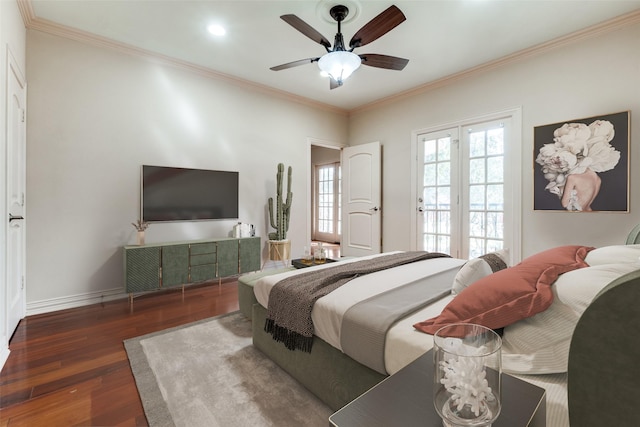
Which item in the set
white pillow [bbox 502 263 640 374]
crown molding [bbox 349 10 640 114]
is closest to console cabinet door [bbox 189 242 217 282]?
white pillow [bbox 502 263 640 374]

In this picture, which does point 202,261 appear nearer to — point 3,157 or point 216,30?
point 3,157

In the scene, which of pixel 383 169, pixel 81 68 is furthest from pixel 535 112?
pixel 81 68

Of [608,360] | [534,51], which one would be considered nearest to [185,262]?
[608,360]

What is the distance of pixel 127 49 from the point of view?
3.22m

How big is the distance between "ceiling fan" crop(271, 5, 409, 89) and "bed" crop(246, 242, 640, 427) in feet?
5.53

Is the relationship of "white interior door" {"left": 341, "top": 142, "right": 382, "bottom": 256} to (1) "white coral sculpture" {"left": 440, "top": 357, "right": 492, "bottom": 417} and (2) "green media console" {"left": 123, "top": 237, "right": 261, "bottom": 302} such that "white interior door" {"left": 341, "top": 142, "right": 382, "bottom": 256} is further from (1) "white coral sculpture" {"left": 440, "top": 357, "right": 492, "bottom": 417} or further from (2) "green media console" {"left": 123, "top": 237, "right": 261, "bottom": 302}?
(1) "white coral sculpture" {"left": 440, "top": 357, "right": 492, "bottom": 417}

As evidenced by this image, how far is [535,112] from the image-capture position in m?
3.30

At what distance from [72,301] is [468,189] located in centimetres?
473

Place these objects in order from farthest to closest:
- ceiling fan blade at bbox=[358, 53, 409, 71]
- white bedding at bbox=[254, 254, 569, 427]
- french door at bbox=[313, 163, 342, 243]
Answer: french door at bbox=[313, 163, 342, 243] → ceiling fan blade at bbox=[358, 53, 409, 71] → white bedding at bbox=[254, 254, 569, 427]

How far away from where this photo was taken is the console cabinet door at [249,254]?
3.78 m

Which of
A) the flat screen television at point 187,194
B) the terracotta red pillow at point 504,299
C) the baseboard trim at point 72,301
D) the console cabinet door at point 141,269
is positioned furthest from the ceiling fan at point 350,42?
the baseboard trim at point 72,301

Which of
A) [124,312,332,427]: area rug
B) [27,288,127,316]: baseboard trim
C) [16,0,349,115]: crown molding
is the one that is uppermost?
[16,0,349,115]: crown molding

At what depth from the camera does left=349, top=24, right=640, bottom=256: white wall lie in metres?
2.76

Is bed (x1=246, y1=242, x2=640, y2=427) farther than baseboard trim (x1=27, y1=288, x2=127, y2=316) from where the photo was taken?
No
